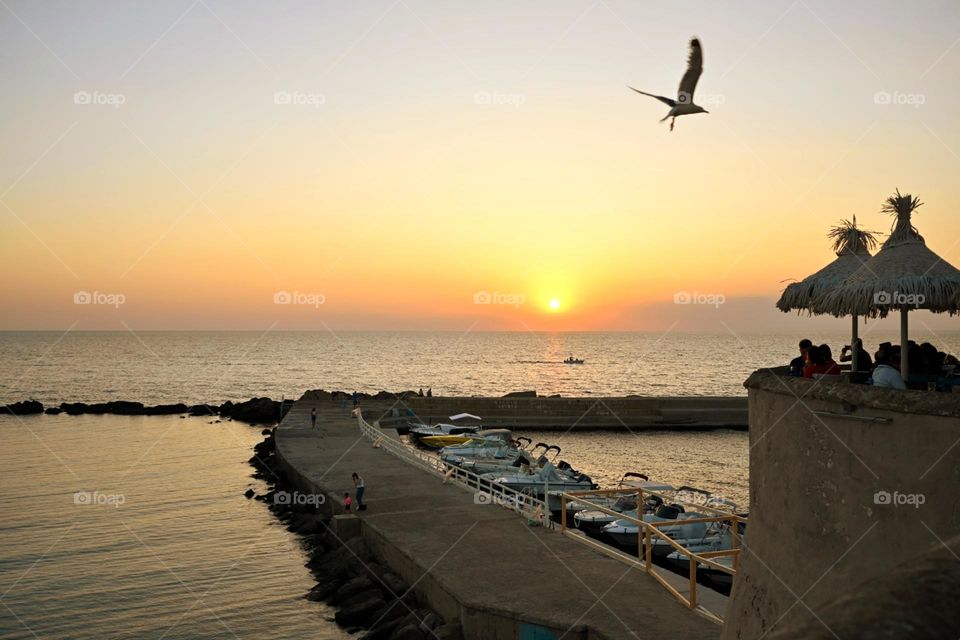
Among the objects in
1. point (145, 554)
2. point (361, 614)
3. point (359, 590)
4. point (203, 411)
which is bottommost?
point (145, 554)

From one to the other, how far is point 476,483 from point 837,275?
1637 cm

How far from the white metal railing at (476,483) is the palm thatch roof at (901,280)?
11.7 m

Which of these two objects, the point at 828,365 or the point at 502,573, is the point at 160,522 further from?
the point at 828,365

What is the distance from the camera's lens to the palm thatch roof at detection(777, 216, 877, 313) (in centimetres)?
908

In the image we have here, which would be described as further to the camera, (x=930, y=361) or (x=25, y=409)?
(x=25, y=409)

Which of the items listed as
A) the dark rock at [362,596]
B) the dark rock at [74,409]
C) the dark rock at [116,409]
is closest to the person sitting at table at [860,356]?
the dark rock at [362,596]

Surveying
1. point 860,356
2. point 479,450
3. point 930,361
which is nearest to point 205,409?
point 479,450

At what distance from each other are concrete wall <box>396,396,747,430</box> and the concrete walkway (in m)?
32.2

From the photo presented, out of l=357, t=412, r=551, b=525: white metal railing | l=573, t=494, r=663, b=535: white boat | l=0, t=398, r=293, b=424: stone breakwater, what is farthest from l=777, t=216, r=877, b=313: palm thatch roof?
l=0, t=398, r=293, b=424: stone breakwater

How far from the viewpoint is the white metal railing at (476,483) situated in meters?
19.5

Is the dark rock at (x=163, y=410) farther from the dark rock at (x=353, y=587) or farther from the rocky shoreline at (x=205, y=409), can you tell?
the dark rock at (x=353, y=587)

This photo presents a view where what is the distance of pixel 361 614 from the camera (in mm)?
17000

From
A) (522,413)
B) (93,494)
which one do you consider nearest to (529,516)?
(93,494)

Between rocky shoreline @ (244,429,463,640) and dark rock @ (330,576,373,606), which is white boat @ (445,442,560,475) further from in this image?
dark rock @ (330,576,373,606)
